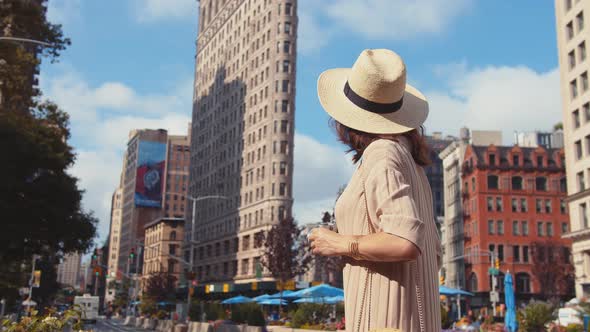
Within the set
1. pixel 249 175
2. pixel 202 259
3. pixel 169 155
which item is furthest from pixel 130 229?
pixel 249 175

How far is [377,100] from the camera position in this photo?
3111mm

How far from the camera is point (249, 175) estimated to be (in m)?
94.2

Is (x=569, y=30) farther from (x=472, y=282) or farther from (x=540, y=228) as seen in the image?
(x=472, y=282)

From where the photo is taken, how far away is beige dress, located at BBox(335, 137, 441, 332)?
2.72 metres

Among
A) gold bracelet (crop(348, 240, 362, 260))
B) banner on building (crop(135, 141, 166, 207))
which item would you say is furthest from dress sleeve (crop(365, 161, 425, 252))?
banner on building (crop(135, 141, 166, 207))

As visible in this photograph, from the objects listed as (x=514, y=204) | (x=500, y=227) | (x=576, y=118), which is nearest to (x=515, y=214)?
(x=514, y=204)

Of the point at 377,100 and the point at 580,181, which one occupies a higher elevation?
the point at 580,181

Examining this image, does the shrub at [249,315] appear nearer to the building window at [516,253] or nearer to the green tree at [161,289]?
the building window at [516,253]

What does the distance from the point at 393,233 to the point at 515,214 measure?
86623mm

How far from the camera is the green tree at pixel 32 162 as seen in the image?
29.8m

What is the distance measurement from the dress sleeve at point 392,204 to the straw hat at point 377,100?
314 mm

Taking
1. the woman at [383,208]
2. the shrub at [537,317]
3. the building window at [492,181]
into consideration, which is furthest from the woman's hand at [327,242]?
the building window at [492,181]

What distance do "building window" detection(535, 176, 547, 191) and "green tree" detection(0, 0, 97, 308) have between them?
66491 mm

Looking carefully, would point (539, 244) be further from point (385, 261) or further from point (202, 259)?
point (385, 261)
